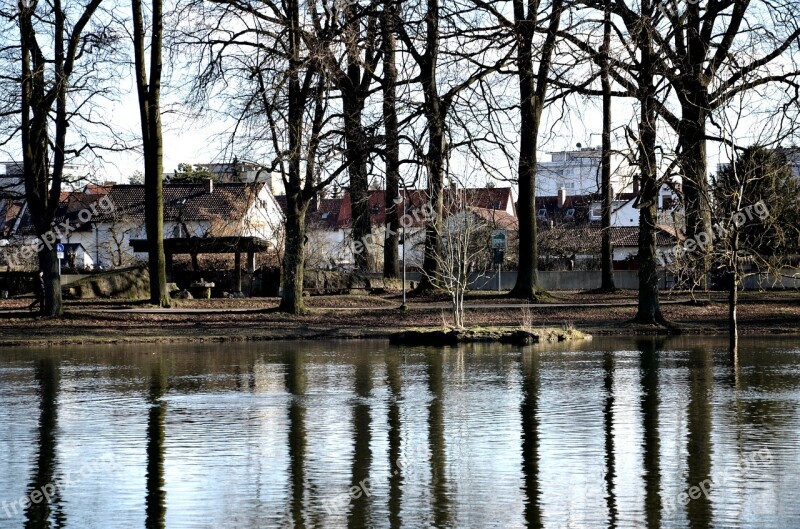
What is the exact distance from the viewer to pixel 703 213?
30.6 meters

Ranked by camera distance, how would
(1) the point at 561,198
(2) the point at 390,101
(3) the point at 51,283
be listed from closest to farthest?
(2) the point at 390,101 < (3) the point at 51,283 < (1) the point at 561,198

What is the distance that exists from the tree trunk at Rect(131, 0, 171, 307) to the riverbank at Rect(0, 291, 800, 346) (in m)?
1.53

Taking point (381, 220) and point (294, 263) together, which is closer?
point (294, 263)

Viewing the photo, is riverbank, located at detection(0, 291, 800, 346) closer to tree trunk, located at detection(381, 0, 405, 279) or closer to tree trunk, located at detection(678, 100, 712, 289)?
tree trunk, located at detection(678, 100, 712, 289)

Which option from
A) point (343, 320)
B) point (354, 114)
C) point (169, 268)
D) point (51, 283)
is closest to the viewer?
point (354, 114)

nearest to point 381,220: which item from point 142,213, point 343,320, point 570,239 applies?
point 570,239

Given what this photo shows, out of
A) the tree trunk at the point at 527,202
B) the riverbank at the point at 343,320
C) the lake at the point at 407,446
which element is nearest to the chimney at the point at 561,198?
the riverbank at the point at 343,320

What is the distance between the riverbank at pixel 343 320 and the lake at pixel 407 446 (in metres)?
10.2

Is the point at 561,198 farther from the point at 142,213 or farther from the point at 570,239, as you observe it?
the point at 142,213

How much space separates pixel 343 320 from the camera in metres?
35.9

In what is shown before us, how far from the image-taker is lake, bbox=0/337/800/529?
32.4 ft

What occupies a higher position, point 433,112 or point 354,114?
point 354,114

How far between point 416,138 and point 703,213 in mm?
8260

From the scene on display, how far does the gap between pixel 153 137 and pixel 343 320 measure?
30.6ft
